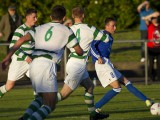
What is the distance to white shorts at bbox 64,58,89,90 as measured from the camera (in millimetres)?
15203

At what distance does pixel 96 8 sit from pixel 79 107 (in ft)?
45.7

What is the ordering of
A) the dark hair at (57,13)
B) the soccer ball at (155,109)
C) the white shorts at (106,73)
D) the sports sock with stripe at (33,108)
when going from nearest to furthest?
the dark hair at (57,13)
the sports sock with stripe at (33,108)
the soccer ball at (155,109)
the white shorts at (106,73)

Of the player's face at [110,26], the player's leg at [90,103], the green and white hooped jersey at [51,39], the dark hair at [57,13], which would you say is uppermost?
the dark hair at [57,13]

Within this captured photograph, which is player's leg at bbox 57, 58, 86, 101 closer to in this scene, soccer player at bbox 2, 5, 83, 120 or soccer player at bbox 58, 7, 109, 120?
soccer player at bbox 58, 7, 109, 120

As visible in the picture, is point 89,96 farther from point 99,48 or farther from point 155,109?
point 155,109

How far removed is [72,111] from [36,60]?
13.6 ft

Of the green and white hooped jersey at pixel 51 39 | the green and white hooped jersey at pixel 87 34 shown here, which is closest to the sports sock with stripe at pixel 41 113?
the green and white hooped jersey at pixel 51 39

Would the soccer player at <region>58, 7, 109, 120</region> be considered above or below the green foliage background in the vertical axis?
above

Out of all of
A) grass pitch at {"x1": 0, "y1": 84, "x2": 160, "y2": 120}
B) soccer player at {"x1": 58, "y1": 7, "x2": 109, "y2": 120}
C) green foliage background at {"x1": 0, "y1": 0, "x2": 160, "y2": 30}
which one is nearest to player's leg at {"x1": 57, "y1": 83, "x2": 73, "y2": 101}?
soccer player at {"x1": 58, "y1": 7, "x2": 109, "y2": 120}

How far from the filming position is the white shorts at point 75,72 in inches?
599

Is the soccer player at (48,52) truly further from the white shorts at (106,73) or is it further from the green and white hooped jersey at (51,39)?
the white shorts at (106,73)

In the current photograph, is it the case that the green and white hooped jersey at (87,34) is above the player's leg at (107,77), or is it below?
above

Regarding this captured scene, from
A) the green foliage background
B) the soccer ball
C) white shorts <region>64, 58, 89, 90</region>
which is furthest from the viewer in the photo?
the green foliage background

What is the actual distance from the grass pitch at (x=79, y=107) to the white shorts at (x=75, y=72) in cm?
62
